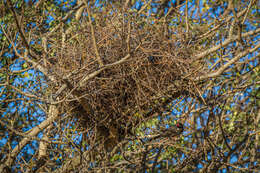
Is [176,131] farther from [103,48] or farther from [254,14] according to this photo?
[254,14]

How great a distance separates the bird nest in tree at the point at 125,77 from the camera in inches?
87.0

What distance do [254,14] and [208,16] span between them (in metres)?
0.60

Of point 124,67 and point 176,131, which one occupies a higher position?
point 124,67

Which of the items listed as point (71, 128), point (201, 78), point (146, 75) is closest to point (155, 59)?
point (146, 75)

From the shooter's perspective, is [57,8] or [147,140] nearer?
[147,140]

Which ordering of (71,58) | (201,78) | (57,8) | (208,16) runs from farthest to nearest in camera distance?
(57,8) → (208,16) → (71,58) → (201,78)

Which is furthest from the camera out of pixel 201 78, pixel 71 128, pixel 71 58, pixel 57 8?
pixel 57 8

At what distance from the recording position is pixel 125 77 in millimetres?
2258

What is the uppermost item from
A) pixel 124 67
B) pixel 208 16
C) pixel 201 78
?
pixel 208 16

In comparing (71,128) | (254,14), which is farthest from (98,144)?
(254,14)

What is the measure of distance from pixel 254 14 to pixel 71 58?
2.20 m

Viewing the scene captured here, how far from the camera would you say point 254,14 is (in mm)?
3332

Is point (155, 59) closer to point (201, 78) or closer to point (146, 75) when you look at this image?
point (146, 75)

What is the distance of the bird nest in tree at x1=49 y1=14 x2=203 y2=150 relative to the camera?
2.21 metres
